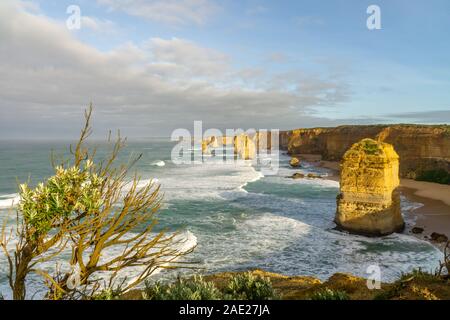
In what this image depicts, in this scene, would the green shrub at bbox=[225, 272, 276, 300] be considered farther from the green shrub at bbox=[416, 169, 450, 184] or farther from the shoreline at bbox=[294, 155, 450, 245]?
the green shrub at bbox=[416, 169, 450, 184]

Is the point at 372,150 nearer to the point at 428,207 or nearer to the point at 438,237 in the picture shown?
the point at 438,237

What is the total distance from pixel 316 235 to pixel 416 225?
361 inches

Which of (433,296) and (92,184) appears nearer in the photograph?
(92,184)

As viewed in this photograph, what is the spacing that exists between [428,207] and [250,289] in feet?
104

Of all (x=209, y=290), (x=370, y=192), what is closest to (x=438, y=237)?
(x=370, y=192)

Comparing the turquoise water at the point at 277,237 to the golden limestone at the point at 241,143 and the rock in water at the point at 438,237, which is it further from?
the golden limestone at the point at 241,143

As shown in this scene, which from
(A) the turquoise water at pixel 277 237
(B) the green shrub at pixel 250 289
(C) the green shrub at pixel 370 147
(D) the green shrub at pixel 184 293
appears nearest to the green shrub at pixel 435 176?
(A) the turquoise water at pixel 277 237

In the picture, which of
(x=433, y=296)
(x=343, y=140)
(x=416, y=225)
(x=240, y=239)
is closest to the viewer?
(x=433, y=296)

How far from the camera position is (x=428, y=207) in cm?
3180

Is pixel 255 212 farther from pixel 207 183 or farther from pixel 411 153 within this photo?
pixel 411 153
